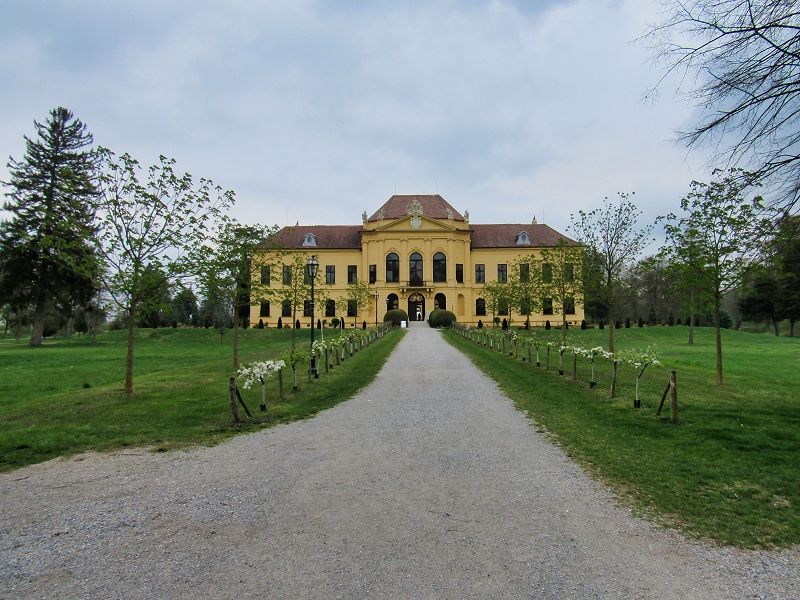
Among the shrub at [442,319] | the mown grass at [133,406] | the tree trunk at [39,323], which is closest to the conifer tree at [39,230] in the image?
the tree trunk at [39,323]

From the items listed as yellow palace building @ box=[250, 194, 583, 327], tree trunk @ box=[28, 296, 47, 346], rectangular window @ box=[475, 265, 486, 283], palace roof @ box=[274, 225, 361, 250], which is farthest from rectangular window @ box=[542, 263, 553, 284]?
tree trunk @ box=[28, 296, 47, 346]

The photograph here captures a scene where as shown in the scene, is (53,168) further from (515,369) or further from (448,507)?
(448,507)

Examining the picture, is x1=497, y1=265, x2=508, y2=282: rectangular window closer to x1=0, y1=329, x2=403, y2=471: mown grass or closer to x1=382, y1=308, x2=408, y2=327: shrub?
x1=382, y1=308, x2=408, y2=327: shrub

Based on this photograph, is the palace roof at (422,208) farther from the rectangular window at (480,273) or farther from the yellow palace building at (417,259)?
the rectangular window at (480,273)

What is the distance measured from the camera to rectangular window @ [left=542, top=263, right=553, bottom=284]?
27.7 metres

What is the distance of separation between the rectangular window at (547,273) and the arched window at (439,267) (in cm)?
2798

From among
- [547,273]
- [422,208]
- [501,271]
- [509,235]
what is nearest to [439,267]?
[422,208]

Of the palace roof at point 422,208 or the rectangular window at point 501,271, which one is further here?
the palace roof at point 422,208

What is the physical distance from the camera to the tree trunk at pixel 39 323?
119 feet

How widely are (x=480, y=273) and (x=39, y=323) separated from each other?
43277 mm

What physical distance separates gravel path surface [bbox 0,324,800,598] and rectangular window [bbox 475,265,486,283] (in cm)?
5202

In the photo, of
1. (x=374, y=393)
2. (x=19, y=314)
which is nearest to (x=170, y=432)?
(x=374, y=393)

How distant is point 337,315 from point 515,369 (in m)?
42.3

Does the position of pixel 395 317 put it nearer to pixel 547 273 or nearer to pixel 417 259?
pixel 417 259
